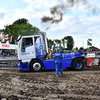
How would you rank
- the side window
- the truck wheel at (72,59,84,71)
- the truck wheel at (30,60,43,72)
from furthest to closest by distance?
the truck wheel at (72,59,84,71), the truck wheel at (30,60,43,72), the side window

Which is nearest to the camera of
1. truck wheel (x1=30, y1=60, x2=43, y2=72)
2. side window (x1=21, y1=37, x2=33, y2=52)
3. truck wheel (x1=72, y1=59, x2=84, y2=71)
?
side window (x1=21, y1=37, x2=33, y2=52)

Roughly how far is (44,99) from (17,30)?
43.6 metres

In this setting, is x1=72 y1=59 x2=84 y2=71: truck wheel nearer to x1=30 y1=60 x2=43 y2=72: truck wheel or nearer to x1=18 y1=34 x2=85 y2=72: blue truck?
x1=18 y1=34 x2=85 y2=72: blue truck

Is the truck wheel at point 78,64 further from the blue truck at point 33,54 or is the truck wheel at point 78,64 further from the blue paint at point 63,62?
the blue truck at point 33,54

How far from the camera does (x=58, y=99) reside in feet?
15.1

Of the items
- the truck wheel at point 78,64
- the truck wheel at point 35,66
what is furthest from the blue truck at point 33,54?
the truck wheel at point 78,64

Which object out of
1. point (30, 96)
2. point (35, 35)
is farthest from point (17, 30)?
point (30, 96)

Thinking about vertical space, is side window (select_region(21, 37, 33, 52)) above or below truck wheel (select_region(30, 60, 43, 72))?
above

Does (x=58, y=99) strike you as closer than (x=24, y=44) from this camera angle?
Yes

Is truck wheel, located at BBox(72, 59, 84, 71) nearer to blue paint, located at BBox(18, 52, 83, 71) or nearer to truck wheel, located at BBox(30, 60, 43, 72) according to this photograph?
blue paint, located at BBox(18, 52, 83, 71)

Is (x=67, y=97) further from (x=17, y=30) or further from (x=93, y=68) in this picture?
(x=17, y=30)

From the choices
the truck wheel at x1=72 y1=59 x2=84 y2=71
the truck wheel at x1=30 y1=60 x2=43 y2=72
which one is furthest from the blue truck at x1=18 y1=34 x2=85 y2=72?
the truck wheel at x1=72 y1=59 x2=84 y2=71

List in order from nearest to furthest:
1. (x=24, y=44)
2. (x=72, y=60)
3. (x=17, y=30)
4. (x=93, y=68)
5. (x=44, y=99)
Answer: (x=44, y=99), (x=24, y=44), (x=72, y=60), (x=93, y=68), (x=17, y=30)

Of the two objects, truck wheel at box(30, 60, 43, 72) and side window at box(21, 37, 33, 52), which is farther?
truck wheel at box(30, 60, 43, 72)
